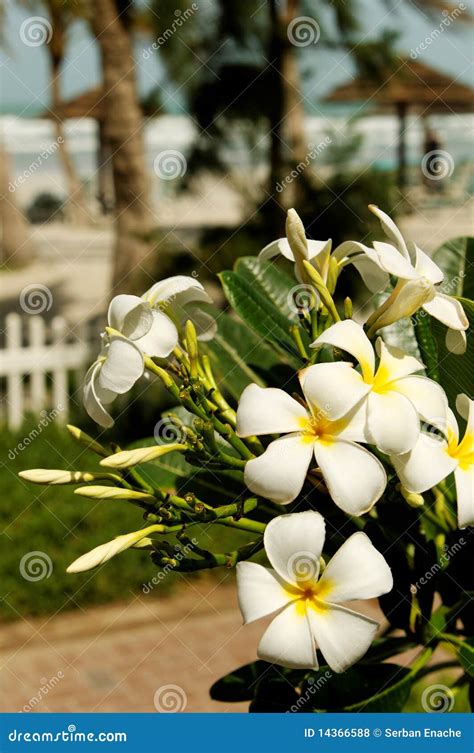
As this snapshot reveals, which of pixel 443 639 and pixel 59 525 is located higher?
pixel 443 639

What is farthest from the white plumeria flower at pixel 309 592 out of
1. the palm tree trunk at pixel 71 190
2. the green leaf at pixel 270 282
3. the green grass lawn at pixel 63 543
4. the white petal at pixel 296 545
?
the palm tree trunk at pixel 71 190

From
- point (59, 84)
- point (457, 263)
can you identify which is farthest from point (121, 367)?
point (59, 84)

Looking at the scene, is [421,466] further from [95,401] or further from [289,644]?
[95,401]

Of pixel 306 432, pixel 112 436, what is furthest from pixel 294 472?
pixel 112 436

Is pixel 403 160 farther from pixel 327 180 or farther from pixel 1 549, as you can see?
pixel 1 549

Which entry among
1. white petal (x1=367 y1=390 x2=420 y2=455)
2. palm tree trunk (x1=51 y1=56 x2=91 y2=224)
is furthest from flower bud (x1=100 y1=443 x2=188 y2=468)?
palm tree trunk (x1=51 y1=56 x2=91 y2=224)

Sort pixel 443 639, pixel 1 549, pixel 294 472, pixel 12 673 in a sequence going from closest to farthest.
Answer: pixel 294 472 < pixel 443 639 < pixel 12 673 < pixel 1 549

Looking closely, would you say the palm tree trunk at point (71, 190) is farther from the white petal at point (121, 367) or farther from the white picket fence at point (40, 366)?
the white petal at point (121, 367)
